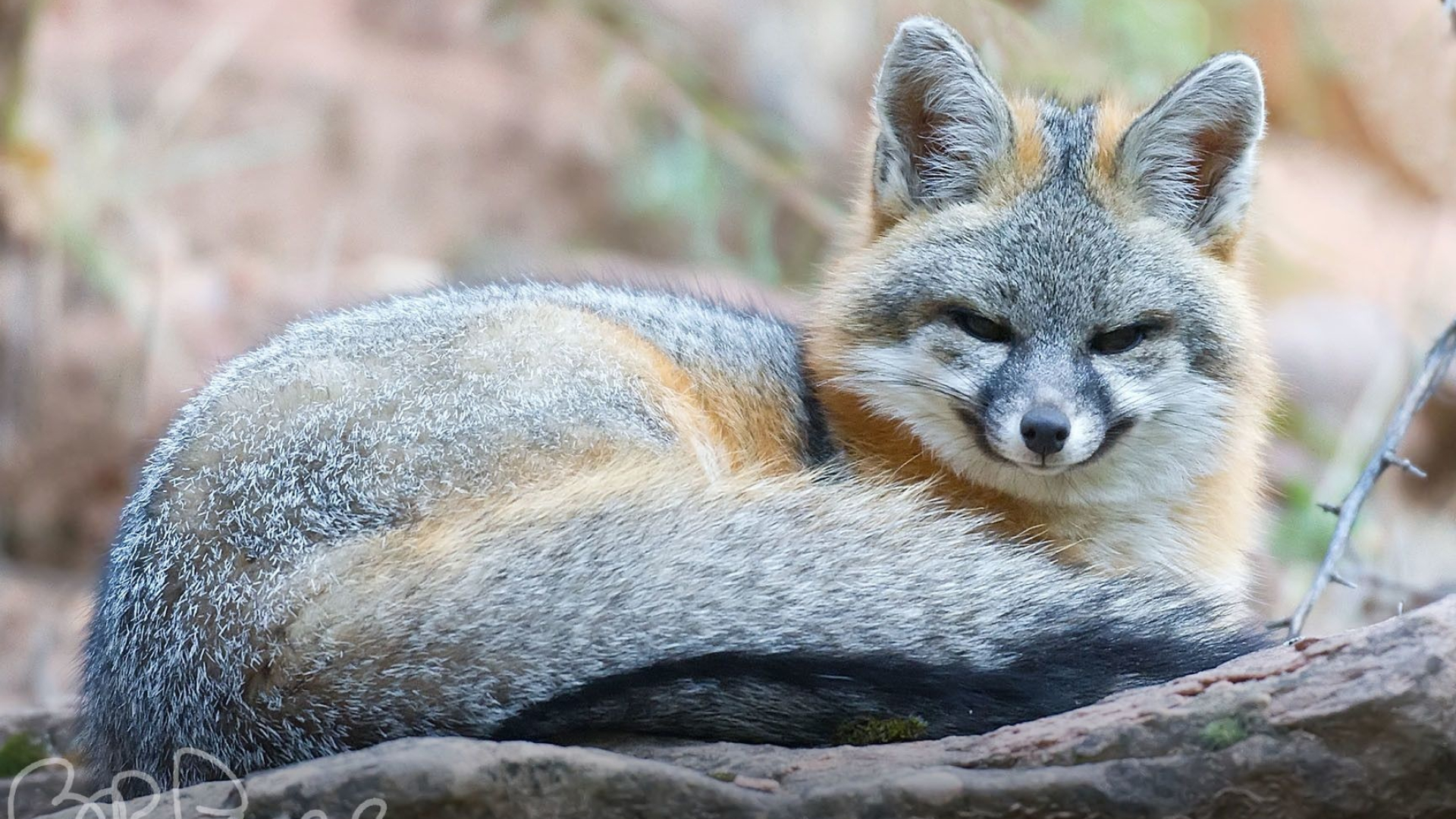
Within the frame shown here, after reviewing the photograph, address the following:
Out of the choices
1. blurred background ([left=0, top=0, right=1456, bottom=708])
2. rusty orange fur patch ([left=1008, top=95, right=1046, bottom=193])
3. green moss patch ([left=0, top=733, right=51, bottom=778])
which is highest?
rusty orange fur patch ([left=1008, top=95, right=1046, bottom=193])

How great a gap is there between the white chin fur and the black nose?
0.24m

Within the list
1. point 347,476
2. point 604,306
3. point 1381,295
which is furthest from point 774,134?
point 347,476

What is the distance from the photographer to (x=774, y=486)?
3.20 meters

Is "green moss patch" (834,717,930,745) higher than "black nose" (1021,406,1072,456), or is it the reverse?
"black nose" (1021,406,1072,456)

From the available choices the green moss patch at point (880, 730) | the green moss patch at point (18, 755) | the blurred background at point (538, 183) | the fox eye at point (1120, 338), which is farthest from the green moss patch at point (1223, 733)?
the green moss patch at point (18, 755)

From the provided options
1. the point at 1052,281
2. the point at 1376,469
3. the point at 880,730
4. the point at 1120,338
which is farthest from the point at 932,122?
the point at 880,730

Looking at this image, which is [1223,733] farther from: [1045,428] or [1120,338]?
[1120,338]

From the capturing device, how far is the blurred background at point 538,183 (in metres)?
7.13

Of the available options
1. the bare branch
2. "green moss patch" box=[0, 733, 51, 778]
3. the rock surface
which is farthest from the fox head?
"green moss patch" box=[0, 733, 51, 778]

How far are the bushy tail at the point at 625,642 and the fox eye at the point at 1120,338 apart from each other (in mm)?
714

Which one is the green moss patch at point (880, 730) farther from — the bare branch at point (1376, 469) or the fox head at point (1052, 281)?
the bare branch at point (1376, 469)

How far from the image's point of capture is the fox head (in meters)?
3.41

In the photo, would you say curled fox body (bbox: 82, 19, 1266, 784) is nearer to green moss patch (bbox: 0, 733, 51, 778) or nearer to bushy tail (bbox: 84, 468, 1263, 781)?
bushy tail (bbox: 84, 468, 1263, 781)

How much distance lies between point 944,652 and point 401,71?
10.1 metres
